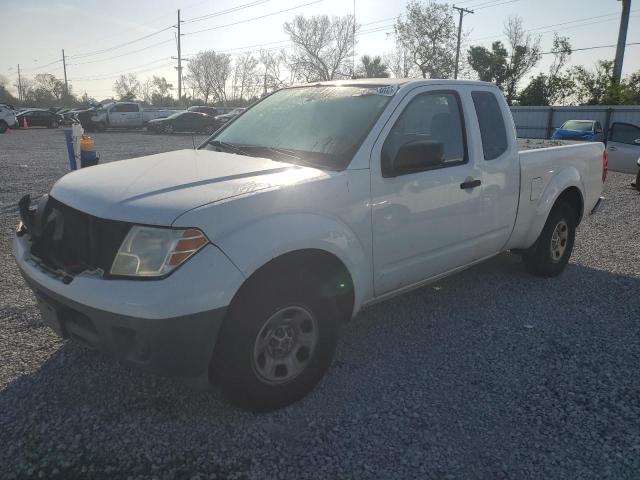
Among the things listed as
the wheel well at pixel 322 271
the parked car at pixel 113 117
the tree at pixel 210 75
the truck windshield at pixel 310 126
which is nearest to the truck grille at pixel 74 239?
the wheel well at pixel 322 271

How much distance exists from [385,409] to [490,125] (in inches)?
98.4

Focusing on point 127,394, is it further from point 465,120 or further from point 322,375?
point 465,120

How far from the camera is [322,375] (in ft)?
9.91

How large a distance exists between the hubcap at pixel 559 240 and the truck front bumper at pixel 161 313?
383cm

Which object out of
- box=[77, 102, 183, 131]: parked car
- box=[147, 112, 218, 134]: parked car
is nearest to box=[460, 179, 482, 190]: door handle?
box=[147, 112, 218, 134]: parked car

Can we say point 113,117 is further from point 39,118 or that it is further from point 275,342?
point 275,342

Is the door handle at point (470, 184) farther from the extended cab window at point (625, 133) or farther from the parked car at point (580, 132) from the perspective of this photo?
the parked car at point (580, 132)

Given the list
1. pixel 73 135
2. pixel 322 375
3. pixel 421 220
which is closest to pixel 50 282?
pixel 322 375

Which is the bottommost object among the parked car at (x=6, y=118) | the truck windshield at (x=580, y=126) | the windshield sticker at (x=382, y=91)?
the truck windshield at (x=580, y=126)

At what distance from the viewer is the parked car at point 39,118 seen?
117 ft

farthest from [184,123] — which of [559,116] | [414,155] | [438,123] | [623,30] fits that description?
[414,155]

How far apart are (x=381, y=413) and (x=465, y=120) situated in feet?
7.61

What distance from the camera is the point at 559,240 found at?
17.1ft

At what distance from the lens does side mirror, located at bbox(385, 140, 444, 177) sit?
3.16 metres
